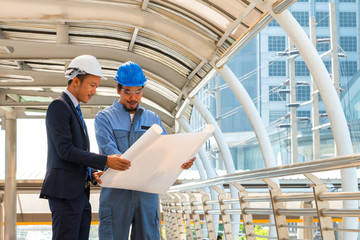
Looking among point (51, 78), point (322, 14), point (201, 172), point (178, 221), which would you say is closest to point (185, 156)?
point (178, 221)

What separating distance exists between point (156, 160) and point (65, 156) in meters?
→ 0.51

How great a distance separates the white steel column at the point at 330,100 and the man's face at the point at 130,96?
267 centimetres

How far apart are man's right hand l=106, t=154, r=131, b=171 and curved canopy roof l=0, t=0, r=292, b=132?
9.81 ft

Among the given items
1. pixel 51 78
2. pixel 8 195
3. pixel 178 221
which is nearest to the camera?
pixel 178 221

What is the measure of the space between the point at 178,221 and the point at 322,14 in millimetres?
28236

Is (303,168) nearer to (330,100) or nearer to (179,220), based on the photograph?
(330,100)

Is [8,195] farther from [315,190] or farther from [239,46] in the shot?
[315,190]

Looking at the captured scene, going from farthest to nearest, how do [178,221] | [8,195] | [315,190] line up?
[8,195] < [178,221] < [315,190]

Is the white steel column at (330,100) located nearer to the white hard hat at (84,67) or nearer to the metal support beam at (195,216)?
the metal support beam at (195,216)

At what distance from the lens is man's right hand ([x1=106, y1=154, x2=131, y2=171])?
11.7ft

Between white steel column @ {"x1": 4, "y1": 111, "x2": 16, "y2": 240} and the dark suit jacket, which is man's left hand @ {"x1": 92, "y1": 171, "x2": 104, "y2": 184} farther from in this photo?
white steel column @ {"x1": 4, "y1": 111, "x2": 16, "y2": 240}

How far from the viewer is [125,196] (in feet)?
12.7

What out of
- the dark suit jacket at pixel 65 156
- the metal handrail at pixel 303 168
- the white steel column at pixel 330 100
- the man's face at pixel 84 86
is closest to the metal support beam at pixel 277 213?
the metal handrail at pixel 303 168

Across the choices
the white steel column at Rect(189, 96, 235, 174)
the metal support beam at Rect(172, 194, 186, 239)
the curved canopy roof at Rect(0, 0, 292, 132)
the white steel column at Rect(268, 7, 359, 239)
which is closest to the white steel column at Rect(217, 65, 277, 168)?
the curved canopy roof at Rect(0, 0, 292, 132)
